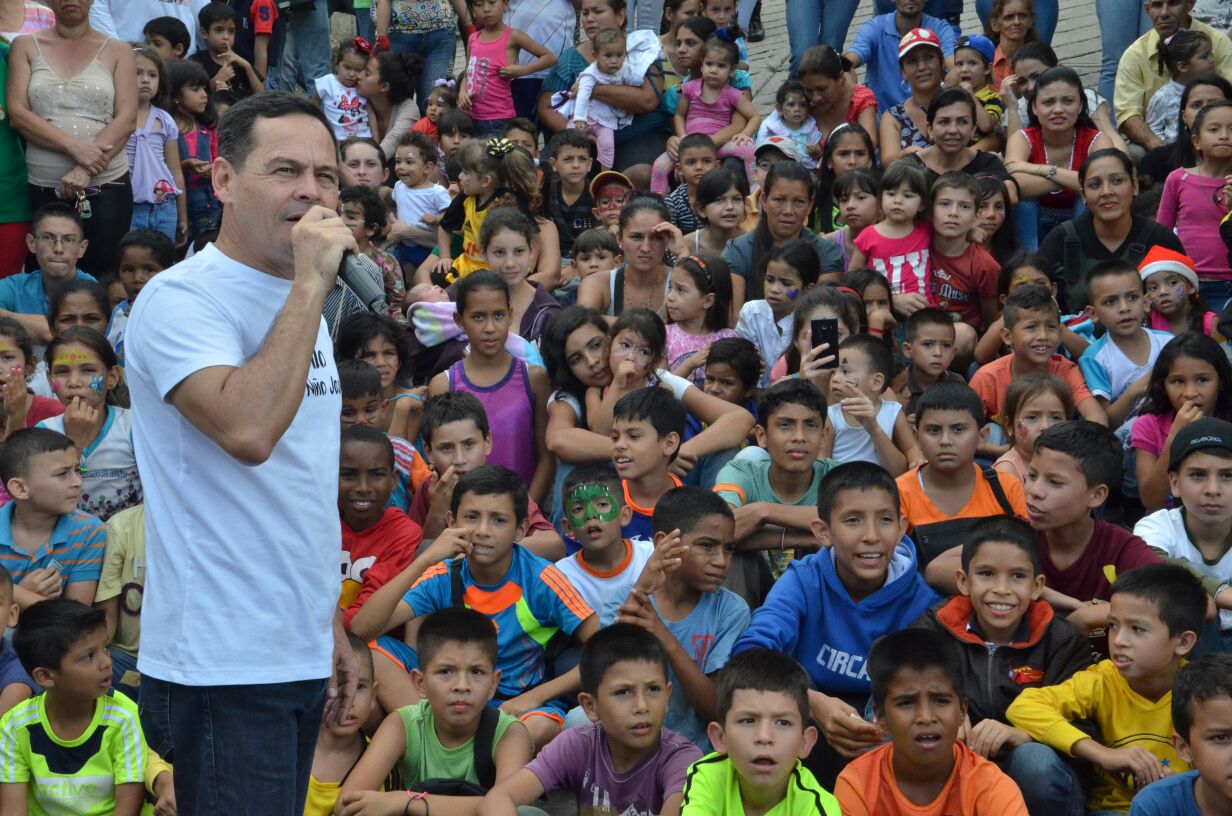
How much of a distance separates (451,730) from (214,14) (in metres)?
7.05

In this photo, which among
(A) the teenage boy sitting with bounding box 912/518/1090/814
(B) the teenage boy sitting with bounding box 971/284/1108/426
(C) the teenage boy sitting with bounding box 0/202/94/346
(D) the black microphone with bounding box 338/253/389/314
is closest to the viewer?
(D) the black microphone with bounding box 338/253/389/314

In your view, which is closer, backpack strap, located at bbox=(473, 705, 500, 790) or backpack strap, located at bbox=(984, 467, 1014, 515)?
backpack strap, located at bbox=(473, 705, 500, 790)

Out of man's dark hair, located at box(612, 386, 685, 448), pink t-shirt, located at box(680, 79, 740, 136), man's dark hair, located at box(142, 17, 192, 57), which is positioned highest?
man's dark hair, located at box(142, 17, 192, 57)

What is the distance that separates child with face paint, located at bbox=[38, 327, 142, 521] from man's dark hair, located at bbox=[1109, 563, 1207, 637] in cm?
327

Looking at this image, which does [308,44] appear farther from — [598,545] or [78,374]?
[598,545]

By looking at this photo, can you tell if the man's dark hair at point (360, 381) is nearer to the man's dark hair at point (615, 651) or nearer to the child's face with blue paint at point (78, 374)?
the child's face with blue paint at point (78, 374)

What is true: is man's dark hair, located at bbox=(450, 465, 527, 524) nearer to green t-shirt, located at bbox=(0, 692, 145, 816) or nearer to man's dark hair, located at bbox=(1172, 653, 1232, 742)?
green t-shirt, located at bbox=(0, 692, 145, 816)

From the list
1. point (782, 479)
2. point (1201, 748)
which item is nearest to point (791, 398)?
point (782, 479)

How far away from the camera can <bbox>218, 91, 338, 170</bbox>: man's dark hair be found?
236 cm

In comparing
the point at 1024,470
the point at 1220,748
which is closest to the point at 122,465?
the point at 1024,470

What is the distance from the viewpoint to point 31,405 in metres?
5.65

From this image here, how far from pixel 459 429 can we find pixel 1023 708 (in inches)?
85.7

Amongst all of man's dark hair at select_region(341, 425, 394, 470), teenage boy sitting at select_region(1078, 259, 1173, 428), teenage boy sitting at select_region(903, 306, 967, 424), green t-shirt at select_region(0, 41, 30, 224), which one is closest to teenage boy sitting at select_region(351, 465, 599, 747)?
man's dark hair at select_region(341, 425, 394, 470)

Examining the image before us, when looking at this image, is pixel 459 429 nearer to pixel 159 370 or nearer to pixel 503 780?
pixel 503 780
